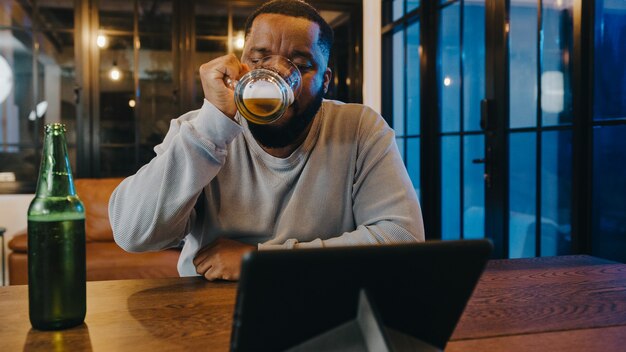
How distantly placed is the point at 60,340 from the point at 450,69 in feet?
10.8

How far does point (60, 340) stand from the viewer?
706 mm

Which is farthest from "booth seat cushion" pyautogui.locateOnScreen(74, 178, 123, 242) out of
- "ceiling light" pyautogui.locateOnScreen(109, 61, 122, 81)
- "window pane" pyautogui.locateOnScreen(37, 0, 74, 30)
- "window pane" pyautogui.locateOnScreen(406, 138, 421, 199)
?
"window pane" pyautogui.locateOnScreen(406, 138, 421, 199)

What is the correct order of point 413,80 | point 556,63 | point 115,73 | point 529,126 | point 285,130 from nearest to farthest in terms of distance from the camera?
point 285,130
point 556,63
point 529,126
point 413,80
point 115,73

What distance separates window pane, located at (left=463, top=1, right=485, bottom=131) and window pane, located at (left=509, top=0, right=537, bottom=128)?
0.28m

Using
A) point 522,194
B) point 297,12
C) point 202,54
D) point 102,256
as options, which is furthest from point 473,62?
point 102,256

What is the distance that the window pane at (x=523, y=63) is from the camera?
9.24 ft

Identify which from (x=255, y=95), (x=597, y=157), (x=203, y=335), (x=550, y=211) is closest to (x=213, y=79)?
(x=255, y=95)

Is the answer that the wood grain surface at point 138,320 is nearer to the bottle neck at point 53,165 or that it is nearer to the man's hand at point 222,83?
the bottle neck at point 53,165

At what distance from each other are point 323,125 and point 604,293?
722 millimetres

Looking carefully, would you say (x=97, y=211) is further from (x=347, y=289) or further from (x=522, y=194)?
(x=347, y=289)

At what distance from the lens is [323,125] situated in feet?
4.49

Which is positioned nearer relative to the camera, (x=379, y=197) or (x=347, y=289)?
(x=347, y=289)

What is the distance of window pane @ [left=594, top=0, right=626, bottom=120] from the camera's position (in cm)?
227

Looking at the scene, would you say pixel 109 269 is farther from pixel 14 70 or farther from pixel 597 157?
pixel 597 157
